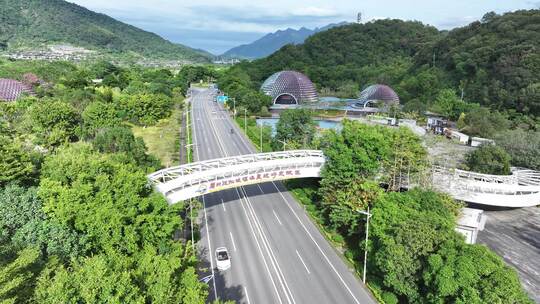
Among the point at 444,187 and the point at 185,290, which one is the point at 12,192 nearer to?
the point at 185,290

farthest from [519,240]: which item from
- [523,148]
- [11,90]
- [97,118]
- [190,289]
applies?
[11,90]

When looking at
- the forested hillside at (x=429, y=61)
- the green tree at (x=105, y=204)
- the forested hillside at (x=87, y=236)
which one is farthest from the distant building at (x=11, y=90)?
the forested hillside at (x=429, y=61)

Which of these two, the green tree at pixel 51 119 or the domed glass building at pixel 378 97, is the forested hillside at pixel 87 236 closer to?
the green tree at pixel 51 119

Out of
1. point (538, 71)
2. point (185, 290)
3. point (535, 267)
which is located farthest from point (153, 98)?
point (538, 71)

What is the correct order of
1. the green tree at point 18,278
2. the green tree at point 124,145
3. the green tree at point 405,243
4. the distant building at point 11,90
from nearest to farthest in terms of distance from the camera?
the green tree at point 18,278 < the green tree at point 405,243 < the green tree at point 124,145 < the distant building at point 11,90

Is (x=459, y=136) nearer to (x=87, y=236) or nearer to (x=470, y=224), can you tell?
(x=470, y=224)

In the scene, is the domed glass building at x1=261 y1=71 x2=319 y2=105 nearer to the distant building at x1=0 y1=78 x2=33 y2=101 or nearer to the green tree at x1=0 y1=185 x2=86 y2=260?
the distant building at x1=0 y1=78 x2=33 y2=101

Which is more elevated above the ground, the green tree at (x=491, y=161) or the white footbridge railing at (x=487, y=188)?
the green tree at (x=491, y=161)
